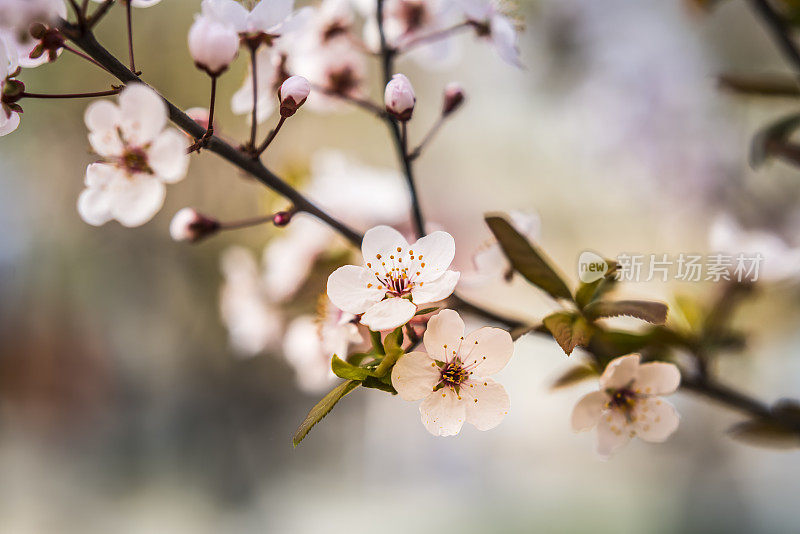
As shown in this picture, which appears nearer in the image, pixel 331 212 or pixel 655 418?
pixel 655 418

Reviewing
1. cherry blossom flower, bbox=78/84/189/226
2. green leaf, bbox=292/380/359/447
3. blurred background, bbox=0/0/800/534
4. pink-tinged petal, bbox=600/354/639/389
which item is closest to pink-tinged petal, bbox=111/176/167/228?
cherry blossom flower, bbox=78/84/189/226

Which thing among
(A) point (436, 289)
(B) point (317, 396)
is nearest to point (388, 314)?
(A) point (436, 289)

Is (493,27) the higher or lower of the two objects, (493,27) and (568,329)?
the higher

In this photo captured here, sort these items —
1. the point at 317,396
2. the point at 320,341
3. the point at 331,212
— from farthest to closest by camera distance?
the point at 317,396 < the point at 331,212 < the point at 320,341

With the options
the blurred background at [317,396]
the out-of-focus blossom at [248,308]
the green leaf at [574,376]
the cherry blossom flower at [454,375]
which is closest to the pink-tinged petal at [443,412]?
the cherry blossom flower at [454,375]

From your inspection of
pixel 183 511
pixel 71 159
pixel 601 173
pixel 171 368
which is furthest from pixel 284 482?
pixel 601 173

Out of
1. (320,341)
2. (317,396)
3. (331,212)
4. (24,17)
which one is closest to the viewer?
(24,17)

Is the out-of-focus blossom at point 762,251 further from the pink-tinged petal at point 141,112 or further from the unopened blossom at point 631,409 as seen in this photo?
the pink-tinged petal at point 141,112

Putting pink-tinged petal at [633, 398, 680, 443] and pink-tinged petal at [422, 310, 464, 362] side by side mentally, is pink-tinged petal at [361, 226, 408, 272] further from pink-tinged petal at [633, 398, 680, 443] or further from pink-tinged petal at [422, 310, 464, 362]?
pink-tinged petal at [633, 398, 680, 443]

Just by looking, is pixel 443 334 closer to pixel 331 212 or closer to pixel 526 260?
pixel 526 260
